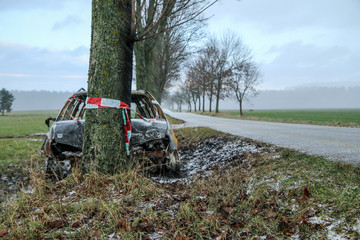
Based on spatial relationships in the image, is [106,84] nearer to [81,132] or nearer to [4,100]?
[81,132]

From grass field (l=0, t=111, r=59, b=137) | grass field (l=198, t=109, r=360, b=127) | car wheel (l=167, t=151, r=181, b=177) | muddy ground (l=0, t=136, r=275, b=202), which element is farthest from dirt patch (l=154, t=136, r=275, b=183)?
grass field (l=198, t=109, r=360, b=127)

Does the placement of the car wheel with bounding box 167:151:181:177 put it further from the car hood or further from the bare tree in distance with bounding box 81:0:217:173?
the bare tree in distance with bounding box 81:0:217:173

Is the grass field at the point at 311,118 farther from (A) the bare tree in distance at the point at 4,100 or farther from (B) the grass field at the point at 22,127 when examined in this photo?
(A) the bare tree in distance at the point at 4,100

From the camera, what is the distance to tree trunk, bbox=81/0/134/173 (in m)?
4.12

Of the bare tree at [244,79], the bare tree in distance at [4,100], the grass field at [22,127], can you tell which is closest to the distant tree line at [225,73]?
the bare tree at [244,79]

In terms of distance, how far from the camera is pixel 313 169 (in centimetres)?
390

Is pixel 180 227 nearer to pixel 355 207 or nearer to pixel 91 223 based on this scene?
pixel 91 223

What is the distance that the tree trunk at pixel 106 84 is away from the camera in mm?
4125

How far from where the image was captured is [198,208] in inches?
118

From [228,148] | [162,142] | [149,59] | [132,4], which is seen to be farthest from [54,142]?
[149,59]

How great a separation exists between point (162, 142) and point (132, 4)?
8.22 ft

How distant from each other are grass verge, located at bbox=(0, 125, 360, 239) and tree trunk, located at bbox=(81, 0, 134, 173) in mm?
336

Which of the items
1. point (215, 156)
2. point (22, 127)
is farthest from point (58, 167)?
point (22, 127)

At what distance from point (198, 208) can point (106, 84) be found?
2.46 m
